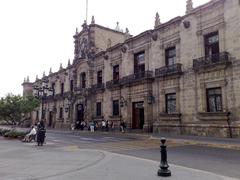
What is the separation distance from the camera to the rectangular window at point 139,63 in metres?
30.0

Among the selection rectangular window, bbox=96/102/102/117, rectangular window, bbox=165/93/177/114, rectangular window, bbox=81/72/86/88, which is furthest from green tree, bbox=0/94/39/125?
rectangular window, bbox=81/72/86/88

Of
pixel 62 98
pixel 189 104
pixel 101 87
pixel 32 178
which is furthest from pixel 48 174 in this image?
pixel 62 98

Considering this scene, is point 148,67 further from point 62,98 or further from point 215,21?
point 62,98

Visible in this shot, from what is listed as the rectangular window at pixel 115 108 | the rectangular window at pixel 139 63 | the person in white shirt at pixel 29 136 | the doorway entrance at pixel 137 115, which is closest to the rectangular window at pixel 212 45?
the rectangular window at pixel 139 63

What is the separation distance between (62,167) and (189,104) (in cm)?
1620

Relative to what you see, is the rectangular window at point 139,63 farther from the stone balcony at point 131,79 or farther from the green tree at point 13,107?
the green tree at point 13,107

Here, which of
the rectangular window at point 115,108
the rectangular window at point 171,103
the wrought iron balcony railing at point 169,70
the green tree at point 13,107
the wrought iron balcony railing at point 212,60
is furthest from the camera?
the rectangular window at point 115,108

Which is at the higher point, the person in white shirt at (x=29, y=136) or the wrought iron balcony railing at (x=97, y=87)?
the wrought iron balcony railing at (x=97, y=87)

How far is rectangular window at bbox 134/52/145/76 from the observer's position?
3005cm

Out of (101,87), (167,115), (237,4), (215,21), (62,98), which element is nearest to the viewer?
(237,4)

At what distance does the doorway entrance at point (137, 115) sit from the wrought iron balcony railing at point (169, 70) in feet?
13.7

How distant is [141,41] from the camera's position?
30016mm

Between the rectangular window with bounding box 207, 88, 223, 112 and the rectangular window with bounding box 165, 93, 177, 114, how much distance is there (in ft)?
12.5

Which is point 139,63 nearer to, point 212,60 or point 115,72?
point 115,72
